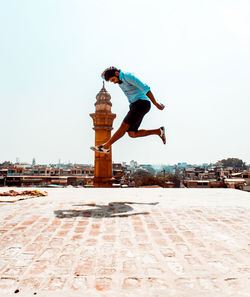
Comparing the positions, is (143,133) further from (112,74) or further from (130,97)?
(112,74)

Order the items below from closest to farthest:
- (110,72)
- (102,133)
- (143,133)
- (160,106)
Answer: (110,72)
(143,133)
(160,106)
(102,133)

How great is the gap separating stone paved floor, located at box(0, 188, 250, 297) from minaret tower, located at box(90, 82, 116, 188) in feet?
10.4

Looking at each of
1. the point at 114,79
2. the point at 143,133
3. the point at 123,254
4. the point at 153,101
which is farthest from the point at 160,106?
the point at 123,254

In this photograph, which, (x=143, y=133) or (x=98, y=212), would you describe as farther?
(x=143, y=133)

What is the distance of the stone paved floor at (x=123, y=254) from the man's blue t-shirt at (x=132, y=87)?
1.97m

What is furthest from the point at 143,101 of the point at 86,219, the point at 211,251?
the point at 211,251

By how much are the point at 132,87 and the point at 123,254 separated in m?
2.70

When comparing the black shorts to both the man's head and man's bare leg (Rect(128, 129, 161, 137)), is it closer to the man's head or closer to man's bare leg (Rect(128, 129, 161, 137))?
man's bare leg (Rect(128, 129, 161, 137))

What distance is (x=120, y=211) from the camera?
2.54m

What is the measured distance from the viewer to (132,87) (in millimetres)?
3434

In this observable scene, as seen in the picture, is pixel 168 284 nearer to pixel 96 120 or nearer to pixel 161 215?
pixel 161 215

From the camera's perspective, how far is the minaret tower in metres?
5.56

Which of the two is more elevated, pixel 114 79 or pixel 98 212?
pixel 114 79

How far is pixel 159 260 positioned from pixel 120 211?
1.24 m
